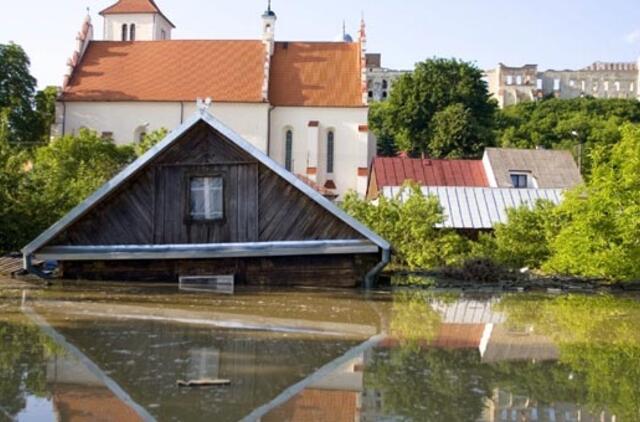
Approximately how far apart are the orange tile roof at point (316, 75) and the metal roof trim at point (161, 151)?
33.5 m

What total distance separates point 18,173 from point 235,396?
63.0ft

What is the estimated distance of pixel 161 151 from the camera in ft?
65.0

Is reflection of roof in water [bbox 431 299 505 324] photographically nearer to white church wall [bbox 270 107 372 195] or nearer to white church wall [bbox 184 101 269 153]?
white church wall [bbox 184 101 269 153]

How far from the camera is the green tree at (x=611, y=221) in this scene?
23484 millimetres

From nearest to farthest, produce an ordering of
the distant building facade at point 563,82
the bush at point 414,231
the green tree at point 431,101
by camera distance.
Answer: the bush at point 414,231, the green tree at point 431,101, the distant building facade at point 563,82

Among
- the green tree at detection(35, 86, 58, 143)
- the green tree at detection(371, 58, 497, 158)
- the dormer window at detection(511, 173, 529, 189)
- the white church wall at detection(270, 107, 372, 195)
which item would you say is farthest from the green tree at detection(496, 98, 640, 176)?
the green tree at detection(35, 86, 58, 143)

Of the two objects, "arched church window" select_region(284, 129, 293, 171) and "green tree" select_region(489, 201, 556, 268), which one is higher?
"arched church window" select_region(284, 129, 293, 171)

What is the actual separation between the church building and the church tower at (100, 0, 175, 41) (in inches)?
310

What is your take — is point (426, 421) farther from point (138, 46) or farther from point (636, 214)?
point (138, 46)

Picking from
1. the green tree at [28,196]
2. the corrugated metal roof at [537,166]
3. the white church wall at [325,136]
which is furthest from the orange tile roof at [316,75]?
the green tree at [28,196]

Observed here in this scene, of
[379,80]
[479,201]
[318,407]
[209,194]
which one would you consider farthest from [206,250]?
[379,80]

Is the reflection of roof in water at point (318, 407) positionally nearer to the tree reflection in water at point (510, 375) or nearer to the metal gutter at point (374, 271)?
the tree reflection in water at point (510, 375)

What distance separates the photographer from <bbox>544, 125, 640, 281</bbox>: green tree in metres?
23.5

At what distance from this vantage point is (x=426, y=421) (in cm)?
696
